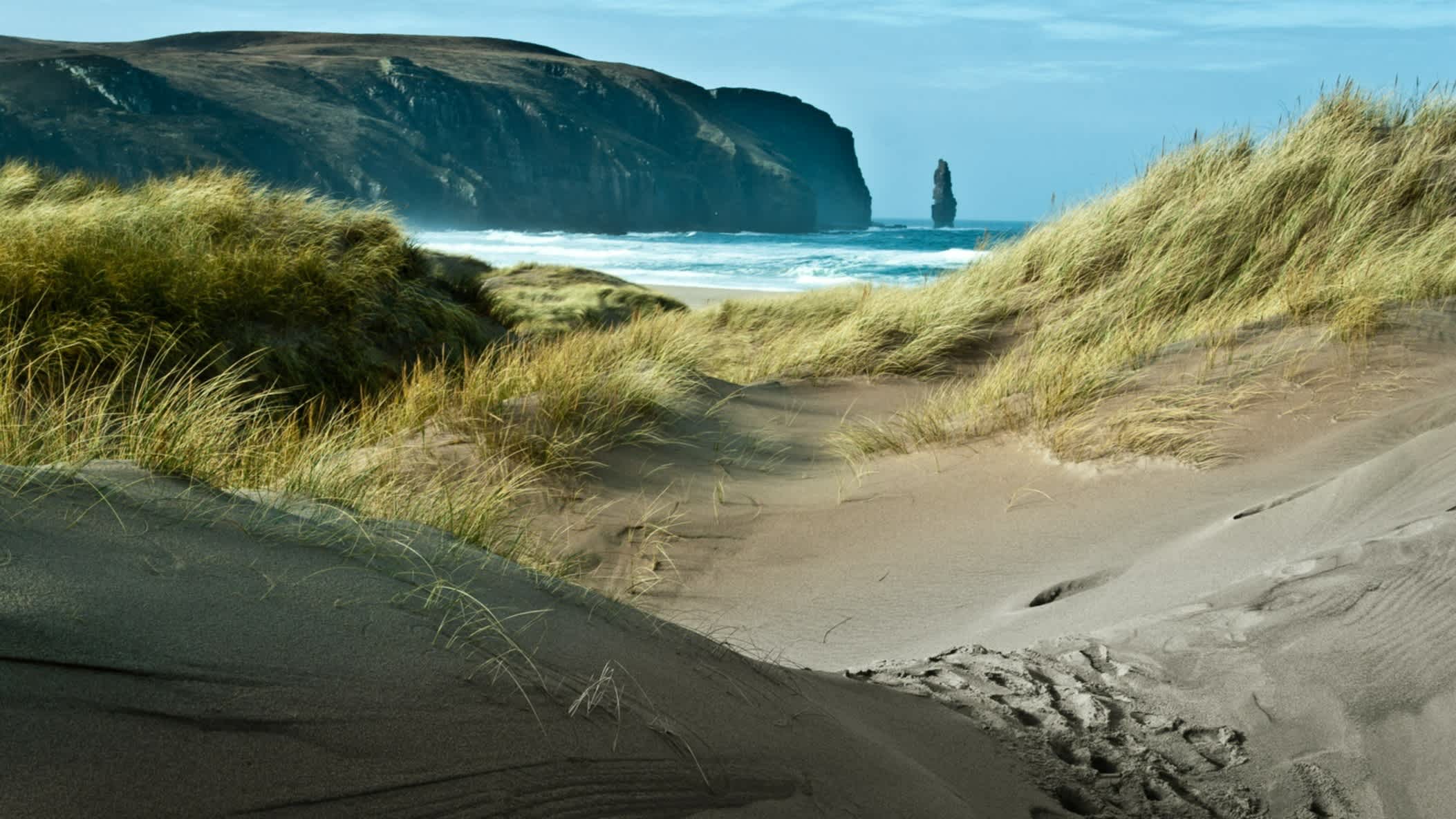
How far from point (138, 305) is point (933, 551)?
4438 millimetres

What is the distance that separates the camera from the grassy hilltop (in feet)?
14.3

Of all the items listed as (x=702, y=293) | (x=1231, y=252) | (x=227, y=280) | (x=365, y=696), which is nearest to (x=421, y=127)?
(x=702, y=293)

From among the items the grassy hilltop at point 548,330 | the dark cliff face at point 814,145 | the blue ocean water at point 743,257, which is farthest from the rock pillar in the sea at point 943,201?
the grassy hilltop at point 548,330

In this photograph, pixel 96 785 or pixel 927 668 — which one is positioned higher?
pixel 96 785

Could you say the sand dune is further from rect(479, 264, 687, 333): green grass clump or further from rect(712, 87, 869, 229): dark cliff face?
rect(712, 87, 869, 229): dark cliff face

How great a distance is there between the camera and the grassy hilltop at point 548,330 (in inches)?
172

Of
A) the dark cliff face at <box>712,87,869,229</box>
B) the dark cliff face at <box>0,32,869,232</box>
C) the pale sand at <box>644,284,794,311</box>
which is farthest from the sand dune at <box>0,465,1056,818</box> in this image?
the dark cliff face at <box>712,87,869,229</box>

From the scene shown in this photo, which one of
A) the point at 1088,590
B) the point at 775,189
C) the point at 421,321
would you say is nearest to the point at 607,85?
the point at 775,189

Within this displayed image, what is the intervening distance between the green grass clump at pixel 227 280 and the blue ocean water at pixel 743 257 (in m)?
10.7

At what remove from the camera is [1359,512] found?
338 centimetres

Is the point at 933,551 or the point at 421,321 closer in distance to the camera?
the point at 933,551

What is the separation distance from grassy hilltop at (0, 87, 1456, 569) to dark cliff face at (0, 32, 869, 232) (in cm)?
4496

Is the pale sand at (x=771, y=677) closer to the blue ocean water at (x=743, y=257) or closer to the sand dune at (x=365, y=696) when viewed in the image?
the sand dune at (x=365, y=696)

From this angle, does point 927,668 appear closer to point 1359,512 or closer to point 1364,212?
point 1359,512
